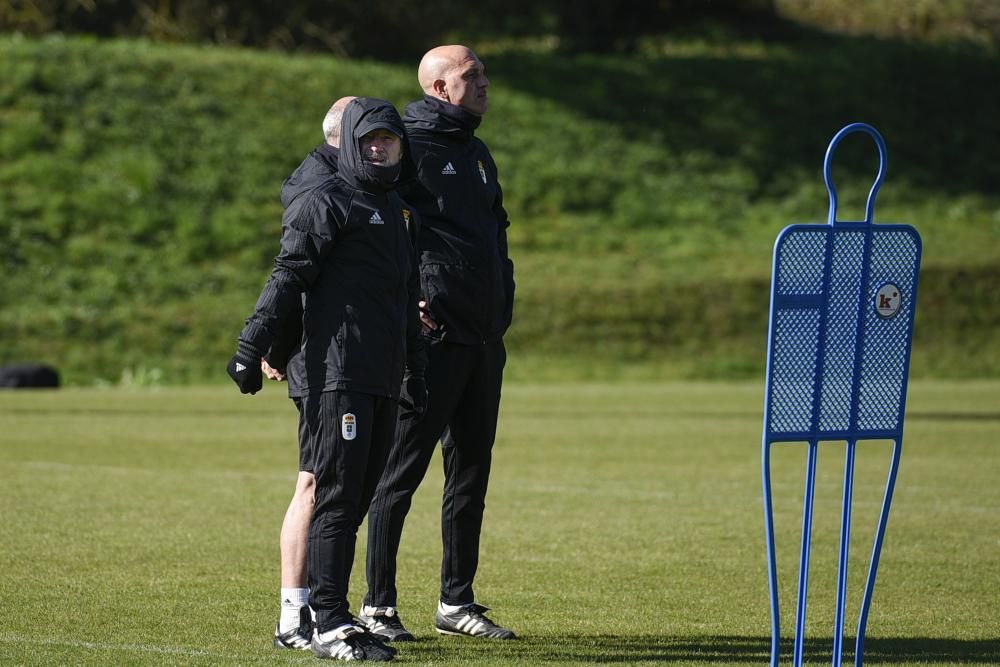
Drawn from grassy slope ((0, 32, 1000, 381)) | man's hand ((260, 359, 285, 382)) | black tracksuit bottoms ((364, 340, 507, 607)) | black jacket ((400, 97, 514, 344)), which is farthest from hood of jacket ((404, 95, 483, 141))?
grassy slope ((0, 32, 1000, 381))

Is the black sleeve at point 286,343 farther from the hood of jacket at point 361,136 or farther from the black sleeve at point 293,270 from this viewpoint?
the hood of jacket at point 361,136

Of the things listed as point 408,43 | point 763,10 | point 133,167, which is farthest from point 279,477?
point 763,10

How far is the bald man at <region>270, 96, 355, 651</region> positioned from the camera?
656cm

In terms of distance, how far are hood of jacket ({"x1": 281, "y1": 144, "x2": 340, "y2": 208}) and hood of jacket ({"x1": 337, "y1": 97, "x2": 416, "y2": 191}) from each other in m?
0.09

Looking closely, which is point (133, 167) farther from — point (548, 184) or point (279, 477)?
point (279, 477)

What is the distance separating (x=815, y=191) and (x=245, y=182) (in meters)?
12.9

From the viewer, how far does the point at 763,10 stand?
46.2 metres

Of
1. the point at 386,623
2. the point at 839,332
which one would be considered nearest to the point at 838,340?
the point at 839,332

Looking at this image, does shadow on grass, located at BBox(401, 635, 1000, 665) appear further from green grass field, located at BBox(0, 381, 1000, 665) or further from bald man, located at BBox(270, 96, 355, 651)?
bald man, located at BBox(270, 96, 355, 651)

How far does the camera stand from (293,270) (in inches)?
250

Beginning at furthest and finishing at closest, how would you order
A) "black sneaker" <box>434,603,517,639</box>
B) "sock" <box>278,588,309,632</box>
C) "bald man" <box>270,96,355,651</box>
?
"black sneaker" <box>434,603,517,639</box> < "sock" <box>278,588,309,632</box> < "bald man" <box>270,96,355,651</box>

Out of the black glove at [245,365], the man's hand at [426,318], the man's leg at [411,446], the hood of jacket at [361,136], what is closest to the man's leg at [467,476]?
the man's leg at [411,446]

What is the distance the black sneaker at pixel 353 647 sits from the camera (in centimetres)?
631

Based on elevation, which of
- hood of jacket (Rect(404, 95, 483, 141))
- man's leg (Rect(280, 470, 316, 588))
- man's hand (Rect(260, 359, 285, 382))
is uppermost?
hood of jacket (Rect(404, 95, 483, 141))
